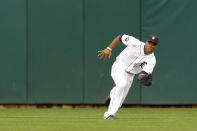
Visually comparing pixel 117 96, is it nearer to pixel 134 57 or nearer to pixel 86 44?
pixel 134 57

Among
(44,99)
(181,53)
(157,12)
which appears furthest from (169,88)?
(44,99)

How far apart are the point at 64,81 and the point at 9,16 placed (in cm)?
184

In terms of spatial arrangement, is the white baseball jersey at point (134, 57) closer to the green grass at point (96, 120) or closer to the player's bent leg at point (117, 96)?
the player's bent leg at point (117, 96)

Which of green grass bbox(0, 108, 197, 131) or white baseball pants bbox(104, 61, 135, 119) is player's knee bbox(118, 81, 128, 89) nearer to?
white baseball pants bbox(104, 61, 135, 119)

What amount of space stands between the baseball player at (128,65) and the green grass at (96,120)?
0.38 m

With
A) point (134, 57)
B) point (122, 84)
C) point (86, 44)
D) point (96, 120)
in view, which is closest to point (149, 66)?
point (134, 57)

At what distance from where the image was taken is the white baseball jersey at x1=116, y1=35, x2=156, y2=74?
9.95 m

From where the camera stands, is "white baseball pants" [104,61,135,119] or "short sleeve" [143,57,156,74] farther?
"white baseball pants" [104,61,135,119]

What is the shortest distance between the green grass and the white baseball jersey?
0.89 meters

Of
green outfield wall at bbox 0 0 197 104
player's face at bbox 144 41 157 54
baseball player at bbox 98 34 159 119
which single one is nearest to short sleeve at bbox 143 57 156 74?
baseball player at bbox 98 34 159 119

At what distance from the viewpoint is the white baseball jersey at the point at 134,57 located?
32.6 feet

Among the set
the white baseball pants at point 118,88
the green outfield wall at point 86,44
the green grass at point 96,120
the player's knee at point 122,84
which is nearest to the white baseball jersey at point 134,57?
the white baseball pants at point 118,88

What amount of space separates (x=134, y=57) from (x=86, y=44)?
A: 3308 mm

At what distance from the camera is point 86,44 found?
43.7ft
